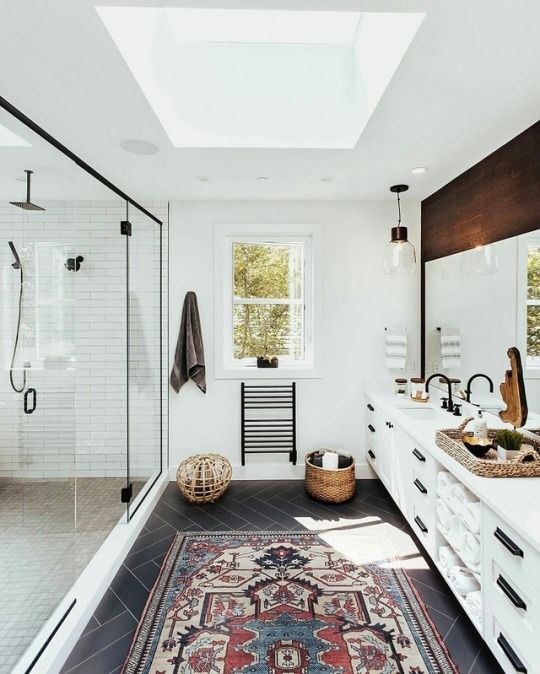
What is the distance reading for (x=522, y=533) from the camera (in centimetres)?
129

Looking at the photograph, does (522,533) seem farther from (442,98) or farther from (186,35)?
(186,35)

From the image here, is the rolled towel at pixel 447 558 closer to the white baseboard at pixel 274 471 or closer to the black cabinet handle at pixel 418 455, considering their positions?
the black cabinet handle at pixel 418 455

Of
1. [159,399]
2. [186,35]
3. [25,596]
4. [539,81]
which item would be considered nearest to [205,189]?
[186,35]

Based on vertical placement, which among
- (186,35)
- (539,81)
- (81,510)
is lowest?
(81,510)

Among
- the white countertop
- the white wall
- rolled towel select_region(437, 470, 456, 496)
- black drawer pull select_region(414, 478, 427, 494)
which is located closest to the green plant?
the white countertop

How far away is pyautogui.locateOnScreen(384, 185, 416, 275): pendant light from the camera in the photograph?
9.92 ft

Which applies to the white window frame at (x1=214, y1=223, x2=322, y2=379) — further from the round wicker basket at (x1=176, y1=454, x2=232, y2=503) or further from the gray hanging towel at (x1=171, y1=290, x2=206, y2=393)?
the round wicker basket at (x1=176, y1=454, x2=232, y2=503)

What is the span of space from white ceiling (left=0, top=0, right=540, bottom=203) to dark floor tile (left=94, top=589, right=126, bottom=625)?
6.53 feet

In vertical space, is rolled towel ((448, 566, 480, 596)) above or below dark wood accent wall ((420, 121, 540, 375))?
below

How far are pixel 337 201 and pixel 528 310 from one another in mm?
1821

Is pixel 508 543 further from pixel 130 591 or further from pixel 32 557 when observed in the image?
pixel 32 557

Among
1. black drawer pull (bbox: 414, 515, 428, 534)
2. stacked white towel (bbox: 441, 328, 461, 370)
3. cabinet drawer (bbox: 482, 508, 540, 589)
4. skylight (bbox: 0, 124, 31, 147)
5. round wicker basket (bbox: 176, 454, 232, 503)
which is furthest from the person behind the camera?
round wicker basket (bbox: 176, 454, 232, 503)

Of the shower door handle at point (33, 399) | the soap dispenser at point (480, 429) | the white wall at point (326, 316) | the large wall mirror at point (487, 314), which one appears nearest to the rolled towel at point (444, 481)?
the soap dispenser at point (480, 429)

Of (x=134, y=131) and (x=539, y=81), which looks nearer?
(x=539, y=81)
